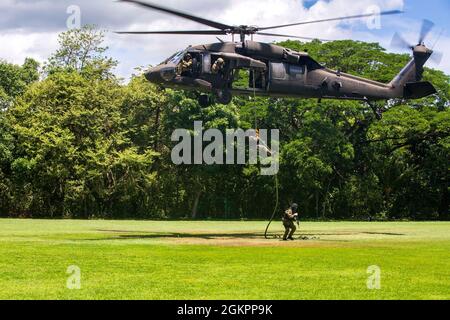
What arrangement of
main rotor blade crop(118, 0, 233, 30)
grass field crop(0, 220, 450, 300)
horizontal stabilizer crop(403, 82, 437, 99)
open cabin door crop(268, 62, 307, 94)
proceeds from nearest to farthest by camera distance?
grass field crop(0, 220, 450, 300) → main rotor blade crop(118, 0, 233, 30) → open cabin door crop(268, 62, 307, 94) → horizontal stabilizer crop(403, 82, 437, 99)

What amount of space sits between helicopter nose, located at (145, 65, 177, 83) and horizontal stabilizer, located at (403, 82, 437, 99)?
47.3ft

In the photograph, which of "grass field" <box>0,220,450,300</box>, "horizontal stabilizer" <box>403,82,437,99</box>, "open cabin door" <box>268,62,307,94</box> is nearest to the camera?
"grass field" <box>0,220,450,300</box>

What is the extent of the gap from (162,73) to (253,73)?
5289 mm

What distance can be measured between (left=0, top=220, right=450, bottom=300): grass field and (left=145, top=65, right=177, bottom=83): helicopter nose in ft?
23.8

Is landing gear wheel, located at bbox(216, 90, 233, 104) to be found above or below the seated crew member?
below

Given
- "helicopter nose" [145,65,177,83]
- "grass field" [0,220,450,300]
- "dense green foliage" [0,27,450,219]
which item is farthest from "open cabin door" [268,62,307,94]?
"dense green foliage" [0,27,450,219]

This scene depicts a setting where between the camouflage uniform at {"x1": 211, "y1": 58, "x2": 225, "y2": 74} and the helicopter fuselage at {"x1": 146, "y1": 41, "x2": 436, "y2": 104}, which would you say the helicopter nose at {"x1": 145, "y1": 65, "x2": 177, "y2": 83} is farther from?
the camouflage uniform at {"x1": 211, "y1": 58, "x2": 225, "y2": 74}

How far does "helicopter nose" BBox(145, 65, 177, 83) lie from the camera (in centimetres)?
2991

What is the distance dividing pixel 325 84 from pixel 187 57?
306 inches

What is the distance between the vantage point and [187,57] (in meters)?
30.5

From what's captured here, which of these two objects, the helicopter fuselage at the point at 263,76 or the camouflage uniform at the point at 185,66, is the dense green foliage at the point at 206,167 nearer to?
the helicopter fuselage at the point at 263,76

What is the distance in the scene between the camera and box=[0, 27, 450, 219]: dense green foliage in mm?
58094

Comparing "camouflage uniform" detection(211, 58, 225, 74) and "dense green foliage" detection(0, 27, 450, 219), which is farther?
"dense green foliage" detection(0, 27, 450, 219)
